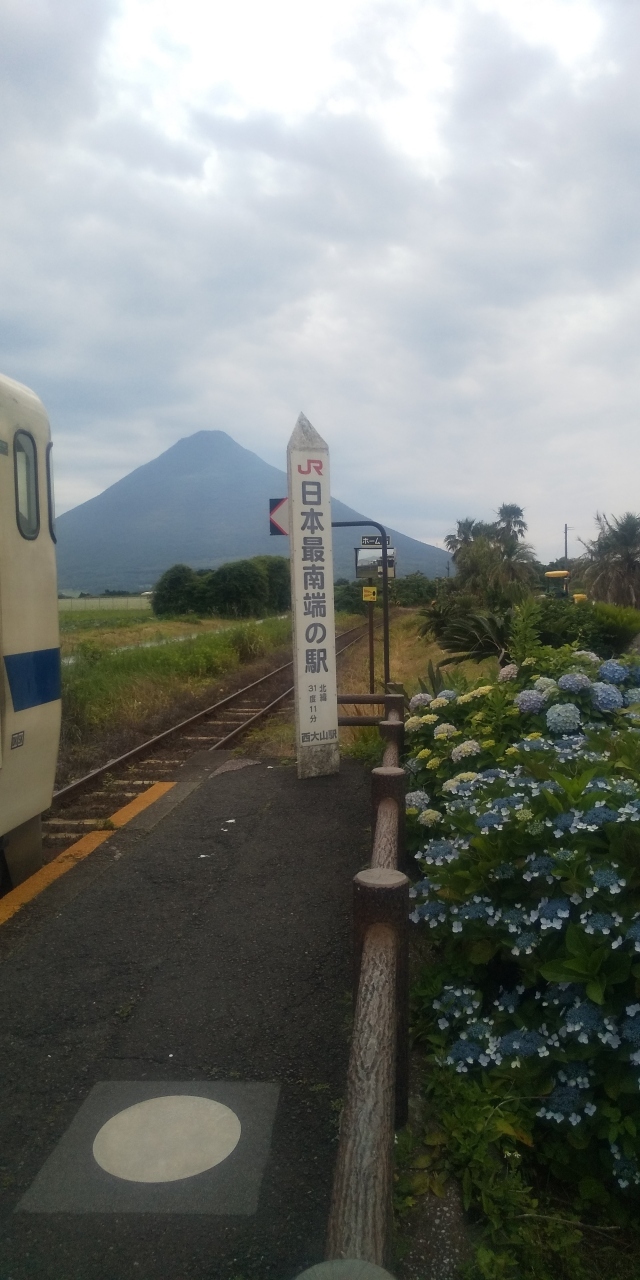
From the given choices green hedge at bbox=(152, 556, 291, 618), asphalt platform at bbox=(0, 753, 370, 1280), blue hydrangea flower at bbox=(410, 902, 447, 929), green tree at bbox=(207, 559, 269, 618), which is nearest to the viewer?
asphalt platform at bbox=(0, 753, 370, 1280)

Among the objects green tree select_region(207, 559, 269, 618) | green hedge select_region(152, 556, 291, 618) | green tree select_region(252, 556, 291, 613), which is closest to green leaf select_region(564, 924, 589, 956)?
green hedge select_region(152, 556, 291, 618)

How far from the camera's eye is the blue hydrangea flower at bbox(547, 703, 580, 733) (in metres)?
3.74

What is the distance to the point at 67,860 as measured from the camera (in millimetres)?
5426

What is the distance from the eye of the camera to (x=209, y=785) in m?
7.26

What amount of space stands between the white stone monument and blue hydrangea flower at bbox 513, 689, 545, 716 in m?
3.18

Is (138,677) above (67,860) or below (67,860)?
above

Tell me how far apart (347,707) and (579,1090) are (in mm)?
8220

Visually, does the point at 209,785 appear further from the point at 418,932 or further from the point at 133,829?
the point at 418,932

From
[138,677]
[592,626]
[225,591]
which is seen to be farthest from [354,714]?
[225,591]

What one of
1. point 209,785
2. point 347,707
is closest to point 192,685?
point 347,707

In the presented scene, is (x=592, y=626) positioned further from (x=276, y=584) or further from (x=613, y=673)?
(x=276, y=584)

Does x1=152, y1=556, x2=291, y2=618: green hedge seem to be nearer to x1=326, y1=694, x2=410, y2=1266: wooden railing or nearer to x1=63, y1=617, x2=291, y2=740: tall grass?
x1=63, y1=617, x2=291, y2=740: tall grass

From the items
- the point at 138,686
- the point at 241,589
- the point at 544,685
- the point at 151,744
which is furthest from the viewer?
the point at 241,589

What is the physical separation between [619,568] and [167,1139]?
1312 inches
